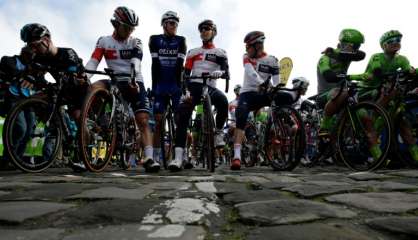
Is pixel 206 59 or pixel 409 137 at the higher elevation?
pixel 206 59

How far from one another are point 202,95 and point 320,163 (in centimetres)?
396

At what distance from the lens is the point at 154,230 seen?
1.81m

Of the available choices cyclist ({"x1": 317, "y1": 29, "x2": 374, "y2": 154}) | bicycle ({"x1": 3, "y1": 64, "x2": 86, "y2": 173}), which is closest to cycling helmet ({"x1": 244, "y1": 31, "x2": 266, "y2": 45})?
cyclist ({"x1": 317, "y1": 29, "x2": 374, "y2": 154})

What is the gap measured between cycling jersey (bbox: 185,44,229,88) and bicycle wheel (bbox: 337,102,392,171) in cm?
204

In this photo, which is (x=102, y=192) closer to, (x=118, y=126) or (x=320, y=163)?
(x=118, y=126)

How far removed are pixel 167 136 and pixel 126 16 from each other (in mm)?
2231

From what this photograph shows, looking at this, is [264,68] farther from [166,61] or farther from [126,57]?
[126,57]

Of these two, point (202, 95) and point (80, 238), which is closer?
point (80, 238)

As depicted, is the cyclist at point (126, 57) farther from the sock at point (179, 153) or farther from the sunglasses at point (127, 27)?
the sock at point (179, 153)

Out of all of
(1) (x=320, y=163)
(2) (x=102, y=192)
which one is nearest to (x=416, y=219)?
(2) (x=102, y=192)

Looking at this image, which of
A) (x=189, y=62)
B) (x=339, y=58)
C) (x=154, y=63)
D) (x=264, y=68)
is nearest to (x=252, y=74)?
(x=264, y=68)

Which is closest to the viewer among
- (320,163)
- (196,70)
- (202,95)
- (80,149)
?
(80,149)

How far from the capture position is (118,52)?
6.09m

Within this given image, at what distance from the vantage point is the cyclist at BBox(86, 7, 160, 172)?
5.93m
